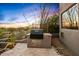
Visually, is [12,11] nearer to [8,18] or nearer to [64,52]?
[8,18]

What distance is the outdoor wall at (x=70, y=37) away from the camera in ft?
7.91

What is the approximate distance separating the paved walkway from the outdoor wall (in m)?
0.24

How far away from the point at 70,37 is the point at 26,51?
72 cm

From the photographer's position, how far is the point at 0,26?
248cm

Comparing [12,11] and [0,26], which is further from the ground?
[12,11]

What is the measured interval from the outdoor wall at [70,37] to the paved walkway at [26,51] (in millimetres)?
236

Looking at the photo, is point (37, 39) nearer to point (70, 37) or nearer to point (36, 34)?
point (36, 34)

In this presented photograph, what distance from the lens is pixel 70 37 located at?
2.43 metres

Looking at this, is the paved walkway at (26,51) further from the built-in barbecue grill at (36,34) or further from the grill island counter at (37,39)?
the built-in barbecue grill at (36,34)

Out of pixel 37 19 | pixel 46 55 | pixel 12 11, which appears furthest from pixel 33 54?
pixel 12 11

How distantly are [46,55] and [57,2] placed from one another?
2.77 feet

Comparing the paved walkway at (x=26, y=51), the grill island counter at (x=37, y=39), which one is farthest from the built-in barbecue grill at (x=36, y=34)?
the paved walkway at (x=26, y=51)

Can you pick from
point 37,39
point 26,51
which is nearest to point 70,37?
point 37,39

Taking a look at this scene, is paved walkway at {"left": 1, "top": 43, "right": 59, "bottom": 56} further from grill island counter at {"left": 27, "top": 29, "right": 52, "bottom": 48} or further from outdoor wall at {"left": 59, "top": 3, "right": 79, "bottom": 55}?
outdoor wall at {"left": 59, "top": 3, "right": 79, "bottom": 55}
